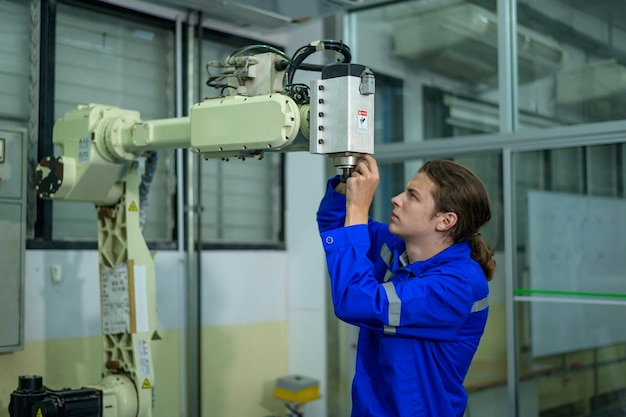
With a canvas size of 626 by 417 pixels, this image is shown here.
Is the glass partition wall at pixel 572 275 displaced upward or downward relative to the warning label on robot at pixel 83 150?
downward

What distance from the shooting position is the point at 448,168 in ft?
7.39

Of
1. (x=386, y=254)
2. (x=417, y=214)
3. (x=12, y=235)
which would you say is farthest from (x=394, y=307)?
(x=12, y=235)

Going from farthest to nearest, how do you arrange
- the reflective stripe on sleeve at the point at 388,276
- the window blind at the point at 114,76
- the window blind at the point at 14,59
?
1. the window blind at the point at 114,76
2. the window blind at the point at 14,59
3. the reflective stripe on sleeve at the point at 388,276

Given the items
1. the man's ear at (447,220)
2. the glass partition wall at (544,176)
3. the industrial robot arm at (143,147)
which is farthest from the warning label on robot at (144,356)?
the glass partition wall at (544,176)

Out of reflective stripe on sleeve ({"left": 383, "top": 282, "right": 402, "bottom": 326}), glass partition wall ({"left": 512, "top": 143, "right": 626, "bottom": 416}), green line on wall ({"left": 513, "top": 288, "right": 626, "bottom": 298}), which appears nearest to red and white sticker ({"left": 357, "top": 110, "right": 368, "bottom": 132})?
reflective stripe on sleeve ({"left": 383, "top": 282, "right": 402, "bottom": 326})

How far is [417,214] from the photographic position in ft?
7.28

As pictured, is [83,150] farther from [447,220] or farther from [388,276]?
[447,220]

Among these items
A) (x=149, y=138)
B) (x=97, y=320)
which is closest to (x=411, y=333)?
(x=149, y=138)

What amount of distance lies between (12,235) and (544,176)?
2.48 metres

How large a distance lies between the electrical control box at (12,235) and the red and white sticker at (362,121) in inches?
65.7

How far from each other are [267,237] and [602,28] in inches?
85.8

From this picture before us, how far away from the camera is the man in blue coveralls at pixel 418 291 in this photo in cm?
206

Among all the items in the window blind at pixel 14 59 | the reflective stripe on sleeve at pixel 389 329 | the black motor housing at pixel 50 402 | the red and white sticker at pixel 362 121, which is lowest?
the black motor housing at pixel 50 402

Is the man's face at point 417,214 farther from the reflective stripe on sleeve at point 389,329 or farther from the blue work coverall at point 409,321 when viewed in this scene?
the reflective stripe on sleeve at point 389,329
